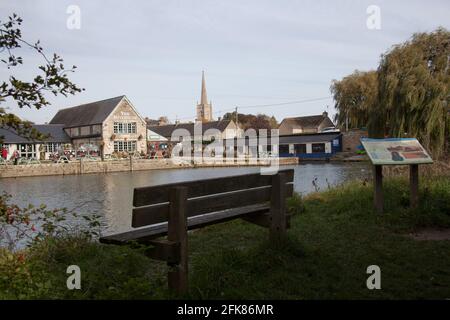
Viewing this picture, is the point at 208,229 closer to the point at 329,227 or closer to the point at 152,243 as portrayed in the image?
the point at 329,227

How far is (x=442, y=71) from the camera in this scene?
18047 millimetres

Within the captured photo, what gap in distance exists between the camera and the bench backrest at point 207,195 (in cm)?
359

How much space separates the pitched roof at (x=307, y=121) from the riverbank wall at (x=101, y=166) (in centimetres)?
2397

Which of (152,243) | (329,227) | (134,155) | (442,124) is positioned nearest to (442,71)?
(442,124)

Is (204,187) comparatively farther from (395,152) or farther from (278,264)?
(395,152)

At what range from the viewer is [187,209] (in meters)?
3.80

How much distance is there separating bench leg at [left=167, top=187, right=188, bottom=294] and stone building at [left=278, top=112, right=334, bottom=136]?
221 feet

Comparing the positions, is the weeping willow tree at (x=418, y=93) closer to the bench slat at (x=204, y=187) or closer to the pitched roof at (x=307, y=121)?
the bench slat at (x=204, y=187)

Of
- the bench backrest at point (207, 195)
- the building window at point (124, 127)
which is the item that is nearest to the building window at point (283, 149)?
the building window at point (124, 127)

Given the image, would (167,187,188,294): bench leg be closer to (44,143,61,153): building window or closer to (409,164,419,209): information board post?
(409,164,419,209): information board post

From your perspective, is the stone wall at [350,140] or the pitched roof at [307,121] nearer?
the stone wall at [350,140]

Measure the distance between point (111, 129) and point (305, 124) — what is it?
35.4 meters

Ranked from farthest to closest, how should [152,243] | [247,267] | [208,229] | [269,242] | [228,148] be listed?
[228,148] < [208,229] < [269,242] < [247,267] < [152,243]

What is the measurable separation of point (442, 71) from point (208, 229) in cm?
1510
